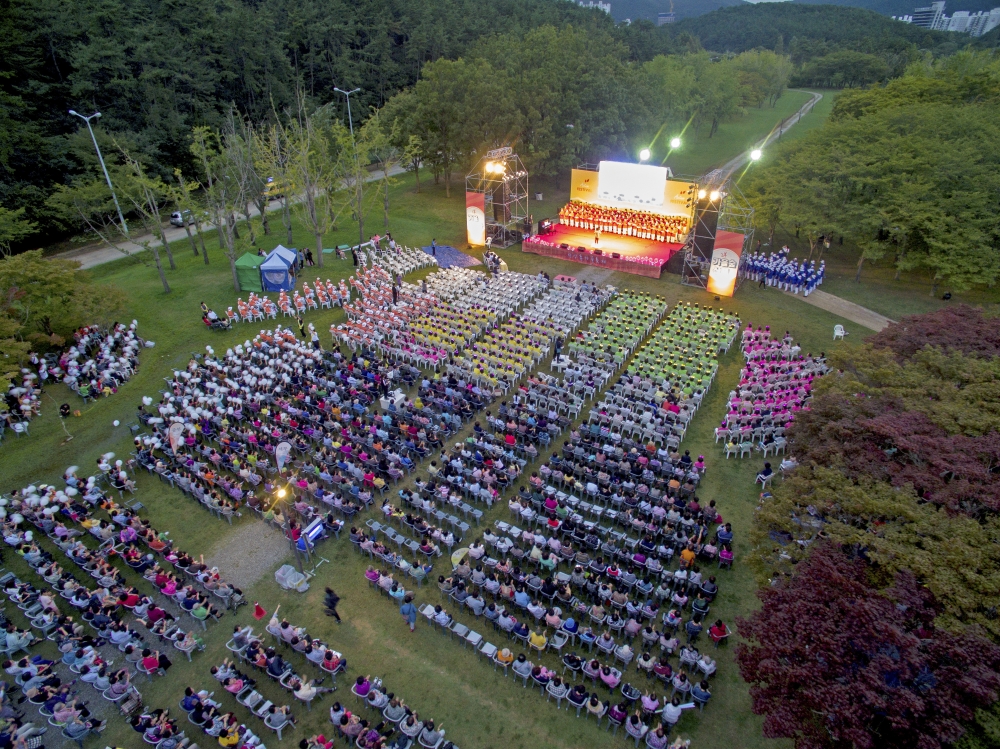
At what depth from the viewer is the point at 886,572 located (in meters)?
10.8

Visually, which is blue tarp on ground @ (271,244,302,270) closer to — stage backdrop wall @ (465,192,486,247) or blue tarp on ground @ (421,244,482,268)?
blue tarp on ground @ (421,244,482,268)

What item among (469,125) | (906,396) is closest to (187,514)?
(906,396)

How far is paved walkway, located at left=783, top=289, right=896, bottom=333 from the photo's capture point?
3052cm

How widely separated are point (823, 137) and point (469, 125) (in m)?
27.0

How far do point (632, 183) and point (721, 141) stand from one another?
41.9 meters

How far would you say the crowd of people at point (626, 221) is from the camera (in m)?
41.1

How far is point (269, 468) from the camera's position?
1964 centimetres

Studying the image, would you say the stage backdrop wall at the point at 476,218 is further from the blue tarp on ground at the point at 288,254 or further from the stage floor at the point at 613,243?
the blue tarp on ground at the point at 288,254

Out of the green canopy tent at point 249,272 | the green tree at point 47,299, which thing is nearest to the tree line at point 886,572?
the green tree at point 47,299

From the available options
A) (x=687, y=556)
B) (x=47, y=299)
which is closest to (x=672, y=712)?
(x=687, y=556)

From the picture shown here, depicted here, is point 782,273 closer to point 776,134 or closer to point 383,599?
point 383,599

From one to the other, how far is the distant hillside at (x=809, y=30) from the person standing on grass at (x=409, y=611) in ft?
484

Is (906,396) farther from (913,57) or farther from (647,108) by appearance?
(913,57)

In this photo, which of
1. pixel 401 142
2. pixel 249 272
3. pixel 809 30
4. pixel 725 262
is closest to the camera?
pixel 725 262
